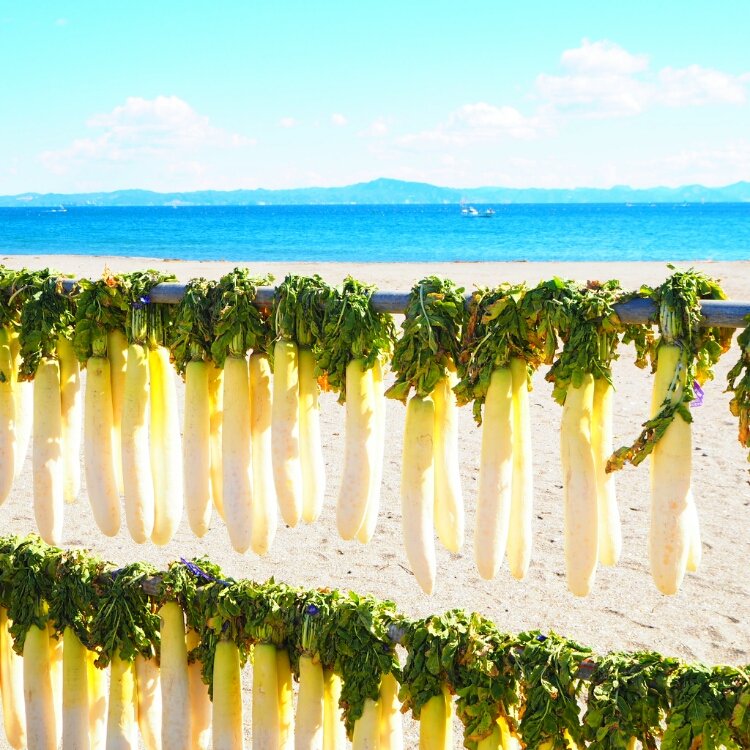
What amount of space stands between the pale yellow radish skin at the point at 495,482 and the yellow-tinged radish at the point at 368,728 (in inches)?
32.1

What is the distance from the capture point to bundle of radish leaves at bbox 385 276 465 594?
2541 mm

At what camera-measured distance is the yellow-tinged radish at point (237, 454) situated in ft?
9.25

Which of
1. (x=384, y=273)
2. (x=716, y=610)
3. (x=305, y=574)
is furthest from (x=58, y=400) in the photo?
(x=384, y=273)

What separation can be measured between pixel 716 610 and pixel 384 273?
80.1ft

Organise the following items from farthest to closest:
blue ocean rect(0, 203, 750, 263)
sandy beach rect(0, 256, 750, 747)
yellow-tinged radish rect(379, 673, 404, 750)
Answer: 1. blue ocean rect(0, 203, 750, 263)
2. sandy beach rect(0, 256, 750, 747)
3. yellow-tinged radish rect(379, 673, 404, 750)

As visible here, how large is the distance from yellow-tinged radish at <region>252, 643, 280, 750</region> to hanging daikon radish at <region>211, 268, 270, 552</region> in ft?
1.97

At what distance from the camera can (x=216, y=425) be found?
3.10 metres

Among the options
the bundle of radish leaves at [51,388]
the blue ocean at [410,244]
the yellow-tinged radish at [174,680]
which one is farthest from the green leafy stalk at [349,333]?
the blue ocean at [410,244]

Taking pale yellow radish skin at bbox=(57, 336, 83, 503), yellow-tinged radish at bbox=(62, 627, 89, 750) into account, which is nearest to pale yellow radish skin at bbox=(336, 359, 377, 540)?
pale yellow radish skin at bbox=(57, 336, 83, 503)

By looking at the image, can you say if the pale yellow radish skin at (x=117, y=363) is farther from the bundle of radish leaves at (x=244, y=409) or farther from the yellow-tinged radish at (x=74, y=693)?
the yellow-tinged radish at (x=74, y=693)

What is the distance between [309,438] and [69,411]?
37.3 inches

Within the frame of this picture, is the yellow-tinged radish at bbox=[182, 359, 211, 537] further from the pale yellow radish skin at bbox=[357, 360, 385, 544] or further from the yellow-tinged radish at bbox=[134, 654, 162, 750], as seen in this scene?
the yellow-tinged radish at bbox=[134, 654, 162, 750]

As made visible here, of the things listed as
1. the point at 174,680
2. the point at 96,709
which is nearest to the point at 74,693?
the point at 96,709

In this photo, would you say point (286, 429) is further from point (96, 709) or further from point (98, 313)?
point (96, 709)
